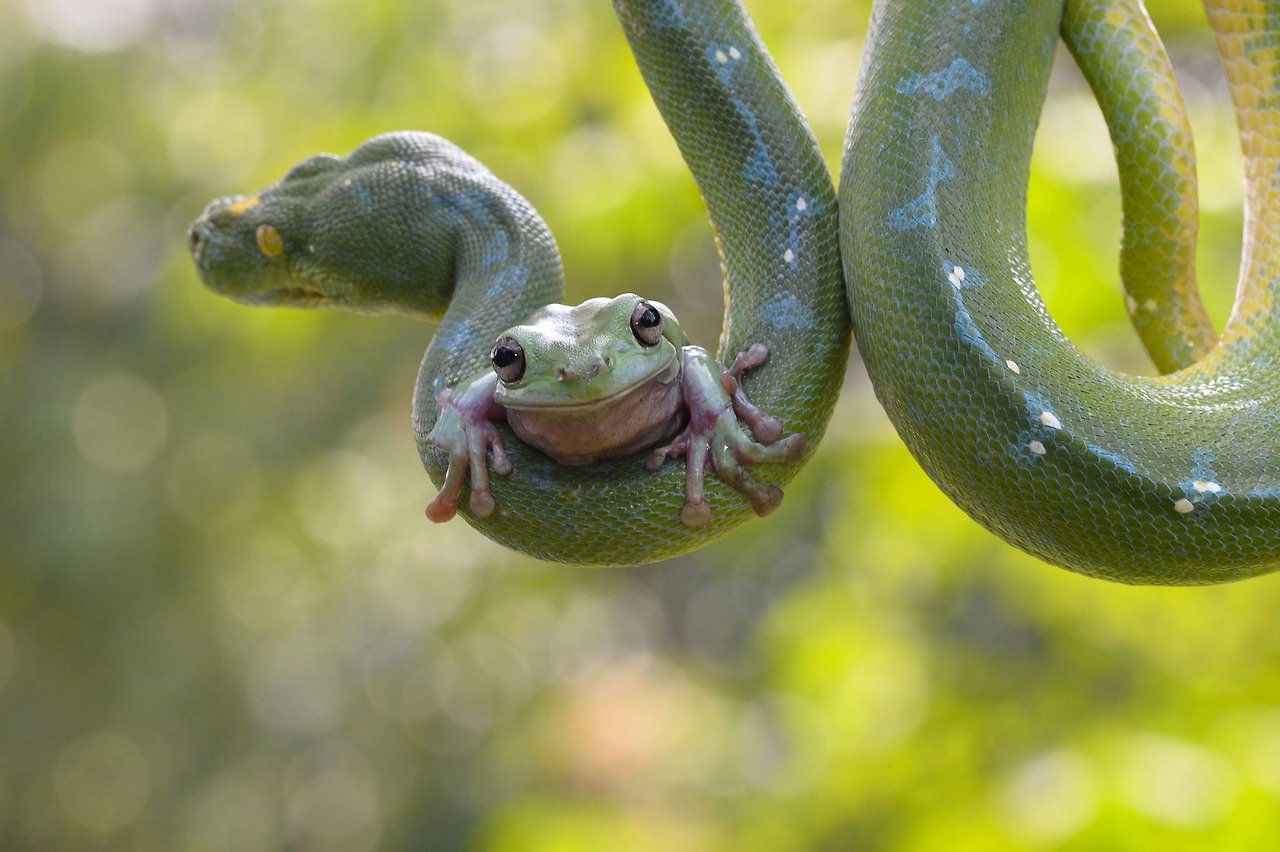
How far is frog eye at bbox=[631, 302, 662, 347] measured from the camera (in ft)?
5.01

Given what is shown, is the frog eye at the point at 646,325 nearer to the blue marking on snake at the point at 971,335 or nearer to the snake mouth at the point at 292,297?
the blue marking on snake at the point at 971,335

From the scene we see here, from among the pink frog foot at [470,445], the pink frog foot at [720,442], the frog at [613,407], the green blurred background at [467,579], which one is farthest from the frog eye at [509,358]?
the green blurred background at [467,579]

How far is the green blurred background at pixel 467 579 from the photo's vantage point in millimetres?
3209

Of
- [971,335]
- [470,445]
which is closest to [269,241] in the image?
[470,445]

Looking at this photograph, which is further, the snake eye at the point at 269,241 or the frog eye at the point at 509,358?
the snake eye at the point at 269,241

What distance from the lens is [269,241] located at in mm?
2088

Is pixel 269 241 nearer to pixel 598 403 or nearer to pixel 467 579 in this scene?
pixel 598 403

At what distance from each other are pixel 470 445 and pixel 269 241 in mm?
740

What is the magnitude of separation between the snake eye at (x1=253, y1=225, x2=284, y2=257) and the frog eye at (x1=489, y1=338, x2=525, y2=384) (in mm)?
773

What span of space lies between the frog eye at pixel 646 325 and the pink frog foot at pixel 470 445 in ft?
0.76

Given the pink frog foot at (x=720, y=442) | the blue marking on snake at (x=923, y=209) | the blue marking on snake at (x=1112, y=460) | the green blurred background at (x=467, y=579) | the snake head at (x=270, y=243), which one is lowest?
the green blurred background at (x=467, y=579)

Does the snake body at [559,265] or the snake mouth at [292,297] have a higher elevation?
the snake body at [559,265]

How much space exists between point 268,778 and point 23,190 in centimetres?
504

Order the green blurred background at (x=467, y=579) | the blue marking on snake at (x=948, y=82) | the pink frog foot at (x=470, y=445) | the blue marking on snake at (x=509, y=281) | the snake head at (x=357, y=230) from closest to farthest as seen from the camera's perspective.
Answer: the pink frog foot at (x=470, y=445) < the blue marking on snake at (x=948, y=82) < the blue marking on snake at (x=509, y=281) < the snake head at (x=357, y=230) < the green blurred background at (x=467, y=579)
